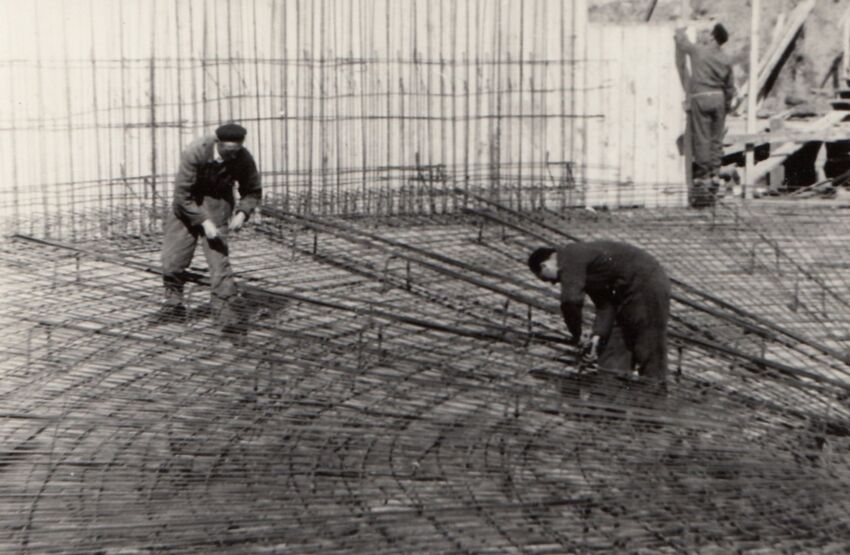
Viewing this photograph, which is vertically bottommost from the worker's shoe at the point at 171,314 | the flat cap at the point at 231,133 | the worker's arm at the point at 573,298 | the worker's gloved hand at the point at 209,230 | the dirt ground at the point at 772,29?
the worker's shoe at the point at 171,314

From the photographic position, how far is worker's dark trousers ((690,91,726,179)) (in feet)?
44.1

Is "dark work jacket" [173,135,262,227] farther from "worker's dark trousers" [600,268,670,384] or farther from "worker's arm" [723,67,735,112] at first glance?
"worker's arm" [723,67,735,112]

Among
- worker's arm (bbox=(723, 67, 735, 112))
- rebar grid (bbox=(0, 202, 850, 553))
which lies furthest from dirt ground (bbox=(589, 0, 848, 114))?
rebar grid (bbox=(0, 202, 850, 553))

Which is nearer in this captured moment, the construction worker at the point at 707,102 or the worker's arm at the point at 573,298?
the worker's arm at the point at 573,298

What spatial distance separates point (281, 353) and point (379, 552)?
89.3 inches

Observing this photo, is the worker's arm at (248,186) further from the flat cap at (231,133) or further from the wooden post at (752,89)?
the wooden post at (752,89)

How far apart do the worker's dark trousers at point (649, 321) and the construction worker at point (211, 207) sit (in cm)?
265

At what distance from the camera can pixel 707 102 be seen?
13445 mm

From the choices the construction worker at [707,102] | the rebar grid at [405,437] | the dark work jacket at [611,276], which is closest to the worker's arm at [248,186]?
the rebar grid at [405,437]

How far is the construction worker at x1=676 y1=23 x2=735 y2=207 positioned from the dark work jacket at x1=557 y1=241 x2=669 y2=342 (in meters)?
6.18

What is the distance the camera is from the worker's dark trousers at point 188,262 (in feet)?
28.8

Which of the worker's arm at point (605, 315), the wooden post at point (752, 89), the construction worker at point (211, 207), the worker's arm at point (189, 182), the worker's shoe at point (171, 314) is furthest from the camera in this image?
the wooden post at point (752, 89)

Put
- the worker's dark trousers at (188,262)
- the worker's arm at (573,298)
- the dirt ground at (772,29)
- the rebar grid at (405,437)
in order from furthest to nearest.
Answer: the dirt ground at (772,29)
the worker's dark trousers at (188,262)
the worker's arm at (573,298)
the rebar grid at (405,437)

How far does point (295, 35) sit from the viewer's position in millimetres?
13000
